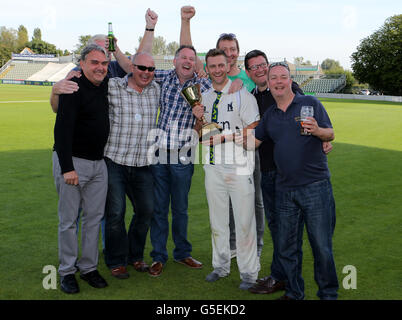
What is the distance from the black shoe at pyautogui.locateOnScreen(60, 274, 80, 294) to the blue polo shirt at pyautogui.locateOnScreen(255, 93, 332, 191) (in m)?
2.37

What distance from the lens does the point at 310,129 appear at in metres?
3.64

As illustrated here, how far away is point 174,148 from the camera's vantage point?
482 centimetres

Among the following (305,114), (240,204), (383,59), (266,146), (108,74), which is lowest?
(240,204)

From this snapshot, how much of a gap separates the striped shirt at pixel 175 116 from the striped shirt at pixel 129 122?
0.14 metres

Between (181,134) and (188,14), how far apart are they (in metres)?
1.62

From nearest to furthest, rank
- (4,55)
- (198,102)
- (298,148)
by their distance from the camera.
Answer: (298,148), (198,102), (4,55)

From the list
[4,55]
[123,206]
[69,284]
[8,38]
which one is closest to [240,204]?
[123,206]

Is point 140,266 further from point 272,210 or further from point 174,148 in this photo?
point 272,210

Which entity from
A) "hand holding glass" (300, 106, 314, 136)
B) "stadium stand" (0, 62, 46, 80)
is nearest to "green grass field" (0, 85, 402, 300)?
"hand holding glass" (300, 106, 314, 136)

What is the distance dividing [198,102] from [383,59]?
72.9 m

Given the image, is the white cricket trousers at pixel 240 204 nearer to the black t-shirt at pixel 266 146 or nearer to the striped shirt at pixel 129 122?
the black t-shirt at pixel 266 146

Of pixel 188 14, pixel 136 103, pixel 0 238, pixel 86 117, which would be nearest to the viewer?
pixel 86 117
